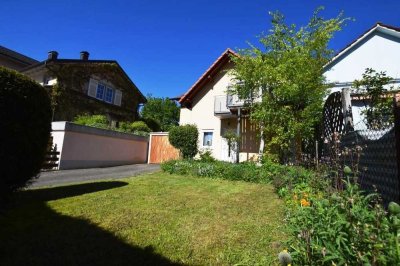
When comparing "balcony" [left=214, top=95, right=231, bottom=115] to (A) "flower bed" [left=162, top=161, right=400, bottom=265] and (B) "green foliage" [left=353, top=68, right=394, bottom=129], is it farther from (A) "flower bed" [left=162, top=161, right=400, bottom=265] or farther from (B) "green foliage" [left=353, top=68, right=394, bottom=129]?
(A) "flower bed" [left=162, top=161, right=400, bottom=265]

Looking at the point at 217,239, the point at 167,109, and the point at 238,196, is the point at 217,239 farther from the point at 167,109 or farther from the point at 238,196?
the point at 167,109

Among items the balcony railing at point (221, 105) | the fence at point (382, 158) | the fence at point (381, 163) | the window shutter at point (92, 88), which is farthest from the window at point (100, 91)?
the fence at point (381, 163)

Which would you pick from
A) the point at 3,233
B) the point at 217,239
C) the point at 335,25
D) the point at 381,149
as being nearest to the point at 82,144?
the point at 3,233

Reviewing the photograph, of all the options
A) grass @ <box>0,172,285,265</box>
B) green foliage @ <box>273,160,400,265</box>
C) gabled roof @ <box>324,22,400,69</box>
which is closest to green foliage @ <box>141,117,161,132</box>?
gabled roof @ <box>324,22,400,69</box>

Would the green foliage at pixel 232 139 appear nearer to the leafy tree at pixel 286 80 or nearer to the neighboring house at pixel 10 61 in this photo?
the leafy tree at pixel 286 80

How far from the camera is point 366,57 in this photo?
16203 millimetres

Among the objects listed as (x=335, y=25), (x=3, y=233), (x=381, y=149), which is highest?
(x=335, y=25)

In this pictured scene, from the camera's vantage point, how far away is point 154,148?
22.2 m

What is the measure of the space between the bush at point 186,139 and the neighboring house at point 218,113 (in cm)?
238

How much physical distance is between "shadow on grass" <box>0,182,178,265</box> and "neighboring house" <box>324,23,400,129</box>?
15969 millimetres

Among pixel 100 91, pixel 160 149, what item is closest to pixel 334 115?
pixel 160 149

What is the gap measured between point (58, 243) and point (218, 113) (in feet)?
54.5

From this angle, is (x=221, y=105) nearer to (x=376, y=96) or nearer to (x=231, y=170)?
(x=231, y=170)

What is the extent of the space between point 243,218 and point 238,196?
92.4 inches
